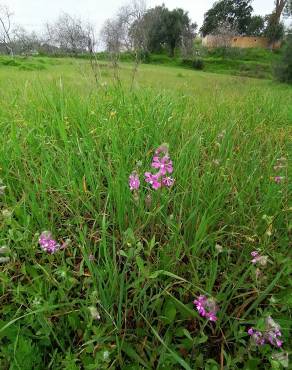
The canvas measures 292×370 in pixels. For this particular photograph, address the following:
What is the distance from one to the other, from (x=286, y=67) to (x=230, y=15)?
31.7 metres

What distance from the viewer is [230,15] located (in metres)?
44.0

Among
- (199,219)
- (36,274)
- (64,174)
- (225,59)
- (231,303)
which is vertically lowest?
(225,59)

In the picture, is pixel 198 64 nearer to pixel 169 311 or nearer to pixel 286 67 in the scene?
pixel 286 67

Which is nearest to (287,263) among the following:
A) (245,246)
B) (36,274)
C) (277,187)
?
(245,246)

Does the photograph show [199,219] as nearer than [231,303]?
No

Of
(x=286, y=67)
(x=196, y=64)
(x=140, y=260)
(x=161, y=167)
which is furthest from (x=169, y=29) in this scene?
(x=140, y=260)

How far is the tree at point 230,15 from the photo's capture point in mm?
42509

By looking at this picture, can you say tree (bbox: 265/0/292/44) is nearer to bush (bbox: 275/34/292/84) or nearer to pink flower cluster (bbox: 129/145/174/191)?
bush (bbox: 275/34/292/84)

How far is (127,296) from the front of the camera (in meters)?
1.24

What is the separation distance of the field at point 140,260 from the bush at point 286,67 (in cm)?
1808

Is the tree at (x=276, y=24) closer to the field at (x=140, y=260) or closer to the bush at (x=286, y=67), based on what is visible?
the bush at (x=286, y=67)

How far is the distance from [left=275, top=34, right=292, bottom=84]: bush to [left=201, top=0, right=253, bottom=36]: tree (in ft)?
95.3

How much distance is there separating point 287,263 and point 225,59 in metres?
41.0

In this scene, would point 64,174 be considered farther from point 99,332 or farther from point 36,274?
point 99,332
